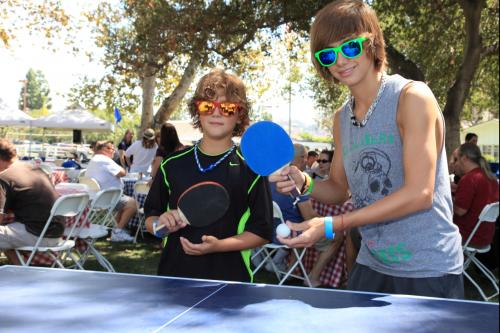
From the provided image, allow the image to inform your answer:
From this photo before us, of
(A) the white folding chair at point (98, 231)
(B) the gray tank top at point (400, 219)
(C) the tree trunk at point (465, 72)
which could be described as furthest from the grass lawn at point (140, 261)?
(C) the tree trunk at point (465, 72)

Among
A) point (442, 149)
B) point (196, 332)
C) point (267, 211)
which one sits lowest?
point (196, 332)

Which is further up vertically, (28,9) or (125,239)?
(28,9)

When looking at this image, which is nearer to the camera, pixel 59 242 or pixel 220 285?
pixel 220 285

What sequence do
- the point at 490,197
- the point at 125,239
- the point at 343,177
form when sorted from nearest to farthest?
the point at 343,177 < the point at 490,197 < the point at 125,239

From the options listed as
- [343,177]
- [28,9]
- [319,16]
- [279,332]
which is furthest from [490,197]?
[28,9]

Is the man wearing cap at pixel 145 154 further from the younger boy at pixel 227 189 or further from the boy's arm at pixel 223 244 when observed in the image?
the boy's arm at pixel 223 244

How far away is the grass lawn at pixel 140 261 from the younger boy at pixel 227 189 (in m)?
3.92

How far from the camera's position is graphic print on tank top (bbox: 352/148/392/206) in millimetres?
2105

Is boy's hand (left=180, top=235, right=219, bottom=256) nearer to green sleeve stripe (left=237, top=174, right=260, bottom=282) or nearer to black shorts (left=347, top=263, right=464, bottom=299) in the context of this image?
green sleeve stripe (left=237, top=174, right=260, bottom=282)

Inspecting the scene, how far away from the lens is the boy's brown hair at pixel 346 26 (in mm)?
2064

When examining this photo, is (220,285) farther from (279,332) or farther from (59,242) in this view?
(59,242)

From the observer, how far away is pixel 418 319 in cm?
173

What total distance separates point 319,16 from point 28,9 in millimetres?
9674

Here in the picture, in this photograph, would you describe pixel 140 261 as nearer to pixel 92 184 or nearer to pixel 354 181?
pixel 92 184
